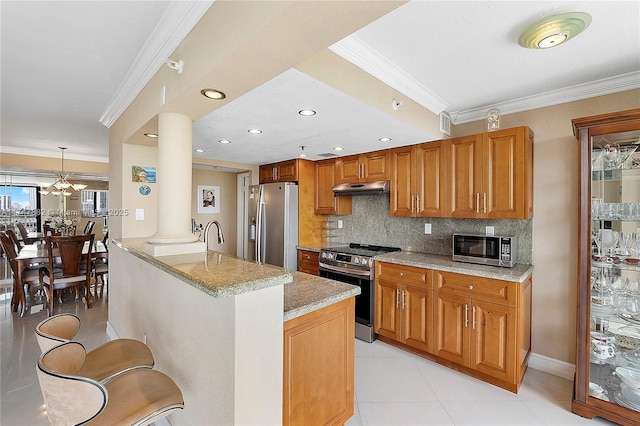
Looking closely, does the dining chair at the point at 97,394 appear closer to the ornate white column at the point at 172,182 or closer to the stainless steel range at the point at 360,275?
the ornate white column at the point at 172,182

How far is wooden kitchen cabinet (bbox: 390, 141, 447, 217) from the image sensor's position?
2.92 meters

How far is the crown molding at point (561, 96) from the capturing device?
2170 millimetres

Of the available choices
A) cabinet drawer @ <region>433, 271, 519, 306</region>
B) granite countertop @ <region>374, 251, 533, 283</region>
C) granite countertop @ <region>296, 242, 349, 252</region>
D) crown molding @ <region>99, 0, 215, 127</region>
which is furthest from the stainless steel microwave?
crown molding @ <region>99, 0, 215, 127</region>

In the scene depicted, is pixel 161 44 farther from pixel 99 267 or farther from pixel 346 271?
pixel 99 267

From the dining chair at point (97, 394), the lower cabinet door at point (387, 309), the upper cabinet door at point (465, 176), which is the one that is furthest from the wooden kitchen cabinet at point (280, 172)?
the dining chair at point (97, 394)

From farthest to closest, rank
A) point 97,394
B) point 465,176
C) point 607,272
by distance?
point 465,176
point 607,272
point 97,394

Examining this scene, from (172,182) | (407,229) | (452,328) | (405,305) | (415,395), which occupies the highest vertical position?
(172,182)

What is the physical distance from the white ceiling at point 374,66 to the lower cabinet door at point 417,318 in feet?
4.99

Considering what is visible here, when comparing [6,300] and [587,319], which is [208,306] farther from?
[6,300]

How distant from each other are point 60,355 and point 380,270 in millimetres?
2527

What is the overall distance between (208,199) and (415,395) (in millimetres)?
4837

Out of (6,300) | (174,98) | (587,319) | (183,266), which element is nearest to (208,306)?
(183,266)

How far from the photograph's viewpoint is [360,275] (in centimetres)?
315

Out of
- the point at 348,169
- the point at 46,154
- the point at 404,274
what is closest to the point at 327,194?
the point at 348,169
